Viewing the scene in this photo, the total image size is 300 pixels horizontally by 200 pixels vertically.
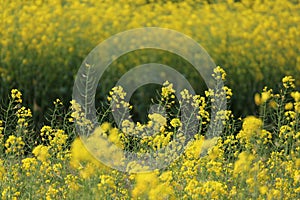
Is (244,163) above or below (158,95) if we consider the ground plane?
below

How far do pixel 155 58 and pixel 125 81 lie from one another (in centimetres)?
32

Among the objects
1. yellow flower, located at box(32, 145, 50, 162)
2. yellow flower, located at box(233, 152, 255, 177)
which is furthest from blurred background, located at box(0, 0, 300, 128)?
yellow flower, located at box(233, 152, 255, 177)

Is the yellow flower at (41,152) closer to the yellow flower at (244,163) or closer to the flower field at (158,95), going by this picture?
the flower field at (158,95)

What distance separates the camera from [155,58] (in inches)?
246

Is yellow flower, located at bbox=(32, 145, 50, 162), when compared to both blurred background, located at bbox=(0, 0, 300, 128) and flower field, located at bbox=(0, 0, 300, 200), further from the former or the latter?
blurred background, located at bbox=(0, 0, 300, 128)

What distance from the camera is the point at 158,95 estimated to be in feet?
20.3

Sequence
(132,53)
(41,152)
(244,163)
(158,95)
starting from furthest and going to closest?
(132,53) → (158,95) → (41,152) → (244,163)

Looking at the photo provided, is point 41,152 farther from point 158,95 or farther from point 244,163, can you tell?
point 158,95

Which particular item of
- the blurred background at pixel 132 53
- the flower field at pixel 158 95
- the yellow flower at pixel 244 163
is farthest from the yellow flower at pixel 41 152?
the blurred background at pixel 132 53

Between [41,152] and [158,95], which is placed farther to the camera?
[158,95]

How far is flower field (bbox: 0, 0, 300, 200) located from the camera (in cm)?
438

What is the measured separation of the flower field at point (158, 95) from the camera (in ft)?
14.4

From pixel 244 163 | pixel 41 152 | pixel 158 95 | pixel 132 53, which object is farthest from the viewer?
pixel 132 53

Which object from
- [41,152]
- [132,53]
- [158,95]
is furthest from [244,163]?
[132,53]
